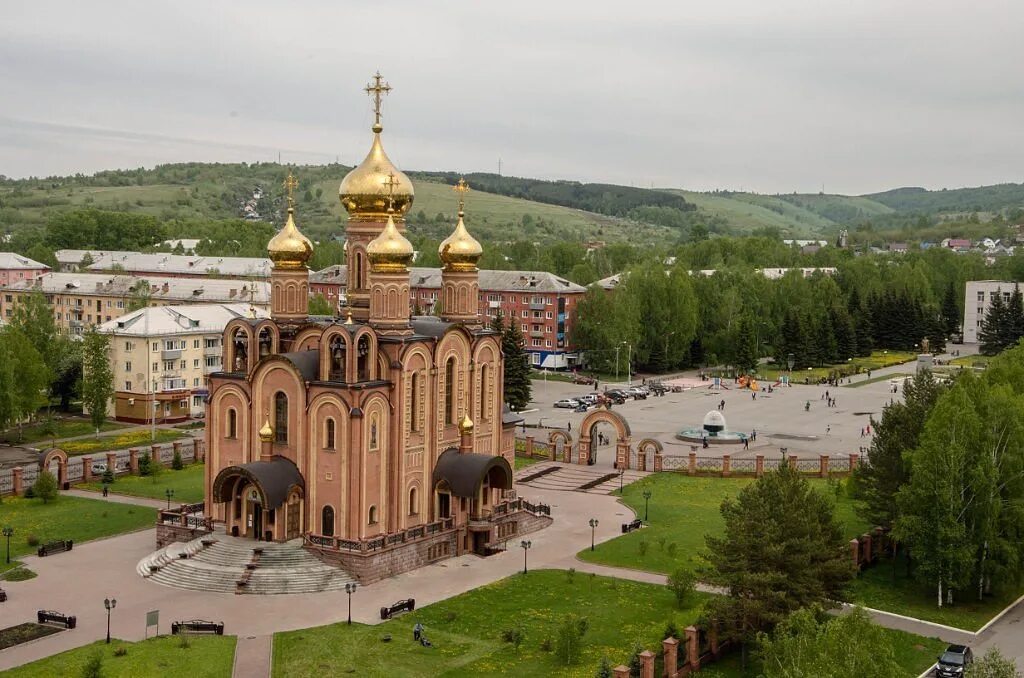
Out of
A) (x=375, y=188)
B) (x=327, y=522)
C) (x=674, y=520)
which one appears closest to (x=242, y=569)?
(x=327, y=522)

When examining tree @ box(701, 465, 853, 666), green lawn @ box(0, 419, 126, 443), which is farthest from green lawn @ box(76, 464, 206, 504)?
tree @ box(701, 465, 853, 666)

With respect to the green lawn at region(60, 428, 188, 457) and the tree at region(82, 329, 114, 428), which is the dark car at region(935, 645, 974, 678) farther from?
the tree at region(82, 329, 114, 428)

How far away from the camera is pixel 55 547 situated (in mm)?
39719

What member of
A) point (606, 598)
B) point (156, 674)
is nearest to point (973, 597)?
point (606, 598)

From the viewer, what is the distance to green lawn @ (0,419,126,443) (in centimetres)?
6097

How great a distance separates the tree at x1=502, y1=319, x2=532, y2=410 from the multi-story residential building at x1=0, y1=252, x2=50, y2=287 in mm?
55873

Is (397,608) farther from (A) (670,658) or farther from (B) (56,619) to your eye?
(B) (56,619)

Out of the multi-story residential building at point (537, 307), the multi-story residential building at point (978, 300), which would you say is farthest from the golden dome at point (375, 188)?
the multi-story residential building at point (978, 300)

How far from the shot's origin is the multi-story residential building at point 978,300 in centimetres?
10981

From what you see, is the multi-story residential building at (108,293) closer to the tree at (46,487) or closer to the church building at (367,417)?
the tree at (46,487)

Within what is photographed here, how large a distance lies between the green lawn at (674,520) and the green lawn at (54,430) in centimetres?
2950

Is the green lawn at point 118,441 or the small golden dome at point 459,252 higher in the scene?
the small golden dome at point 459,252

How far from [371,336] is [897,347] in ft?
261

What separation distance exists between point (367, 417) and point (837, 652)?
18.9m
